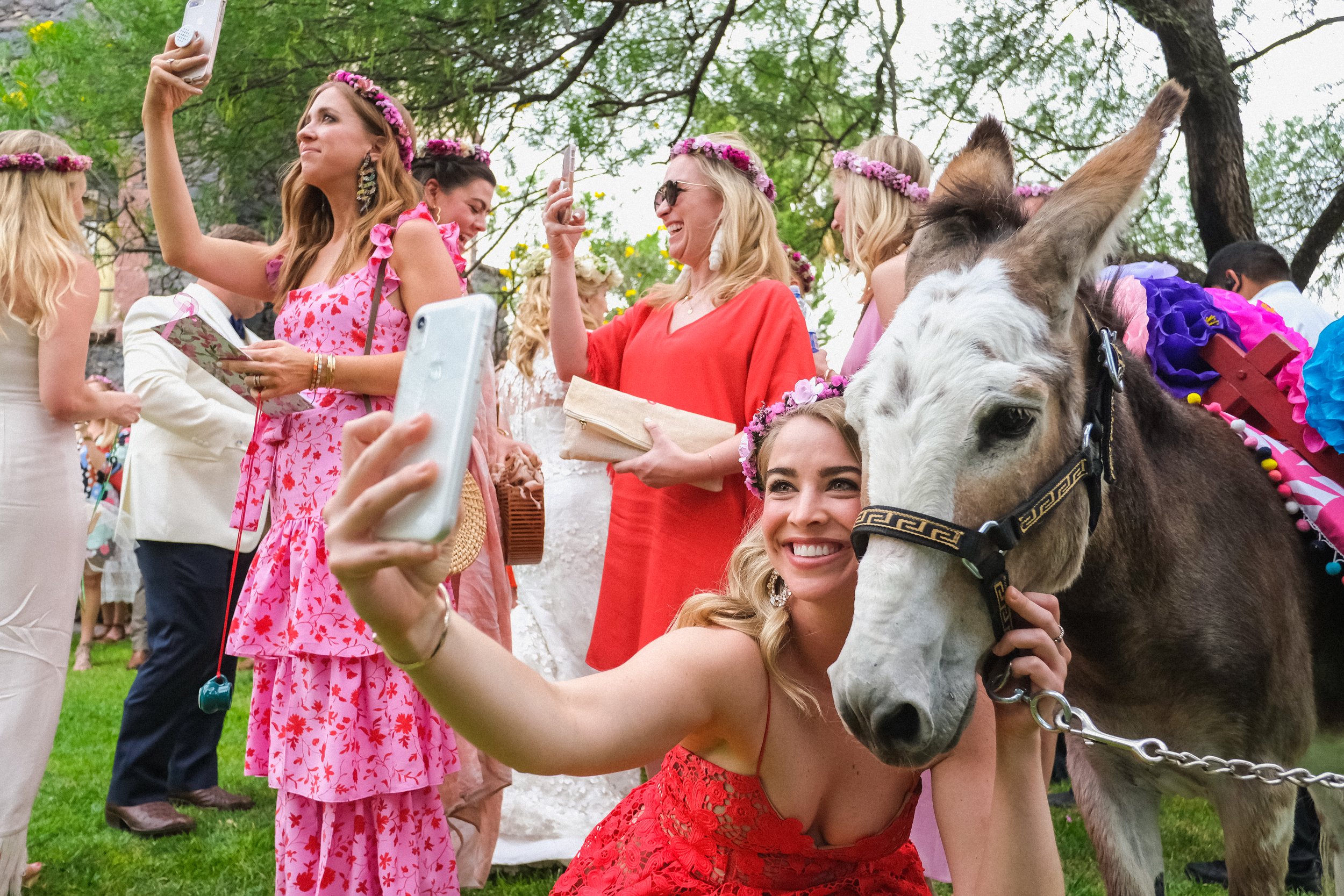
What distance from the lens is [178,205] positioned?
3.21 m

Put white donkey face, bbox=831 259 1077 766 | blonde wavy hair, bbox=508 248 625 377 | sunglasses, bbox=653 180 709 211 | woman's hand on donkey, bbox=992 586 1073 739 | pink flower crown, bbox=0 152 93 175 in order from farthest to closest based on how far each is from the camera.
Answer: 1. blonde wavy hair, bbox=508 248 625 377
2. pink flower crown, bbox=0 152 93 175
3. sunglasses, bbox=653 180 709 211
4. woman's hand on donkey, bbox=992 586 1073 739
5. white donkey face, bbox=831 259 1077 766

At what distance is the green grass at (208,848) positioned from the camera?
3.96m

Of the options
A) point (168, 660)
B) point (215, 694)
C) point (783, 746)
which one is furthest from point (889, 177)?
point (168, 660)

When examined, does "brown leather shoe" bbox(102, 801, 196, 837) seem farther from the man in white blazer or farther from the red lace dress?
the red lace dress

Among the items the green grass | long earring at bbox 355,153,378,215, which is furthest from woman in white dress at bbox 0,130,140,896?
long earring at bbox 355,153,378,215

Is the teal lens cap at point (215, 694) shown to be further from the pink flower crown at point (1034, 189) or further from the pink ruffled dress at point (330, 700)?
the pink flower crown at point (1034, 189)

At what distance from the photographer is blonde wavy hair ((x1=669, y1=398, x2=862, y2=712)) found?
204cm

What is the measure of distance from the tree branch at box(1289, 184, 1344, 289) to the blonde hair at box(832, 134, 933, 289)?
396 cm

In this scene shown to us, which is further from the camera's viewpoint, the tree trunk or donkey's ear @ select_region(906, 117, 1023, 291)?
the tree trunk

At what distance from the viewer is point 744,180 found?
3.55 meters

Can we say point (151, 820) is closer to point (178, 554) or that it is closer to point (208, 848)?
point (208, 848)

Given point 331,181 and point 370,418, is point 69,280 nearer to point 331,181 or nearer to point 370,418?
point 331,181

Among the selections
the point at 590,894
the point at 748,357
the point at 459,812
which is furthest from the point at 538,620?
the point at 590,894

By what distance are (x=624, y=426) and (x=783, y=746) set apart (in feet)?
4.50
